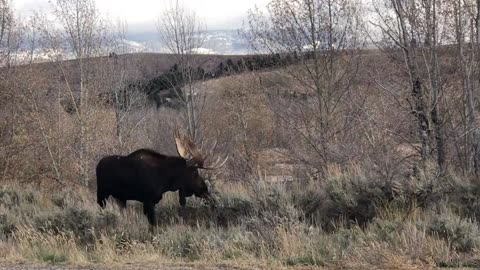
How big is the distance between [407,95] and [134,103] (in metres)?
21.3

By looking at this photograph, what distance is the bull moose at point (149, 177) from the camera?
12516mm

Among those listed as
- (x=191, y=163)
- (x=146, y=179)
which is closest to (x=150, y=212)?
(x=146, y=179)

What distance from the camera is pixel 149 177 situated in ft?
41.1

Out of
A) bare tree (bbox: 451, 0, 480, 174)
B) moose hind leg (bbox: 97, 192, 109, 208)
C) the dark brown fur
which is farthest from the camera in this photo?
bare tree (bbox: 451, 0, 480, 174)

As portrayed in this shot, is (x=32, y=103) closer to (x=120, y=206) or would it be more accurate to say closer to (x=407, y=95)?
(x=120, y=206)

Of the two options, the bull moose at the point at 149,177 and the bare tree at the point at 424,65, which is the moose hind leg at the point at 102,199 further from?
the bare tree at the point at 424,65

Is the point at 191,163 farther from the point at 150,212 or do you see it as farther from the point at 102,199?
the point at 102,199

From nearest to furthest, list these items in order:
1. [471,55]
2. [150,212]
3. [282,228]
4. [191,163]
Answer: [282,228], [150,212], [191,163], [471,55]

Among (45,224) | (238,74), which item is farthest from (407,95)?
(238,74)

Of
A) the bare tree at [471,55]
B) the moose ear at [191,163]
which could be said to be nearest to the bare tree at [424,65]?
the bare tree at [471,55]

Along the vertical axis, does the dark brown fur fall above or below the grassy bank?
above

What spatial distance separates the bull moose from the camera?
12.5 meters

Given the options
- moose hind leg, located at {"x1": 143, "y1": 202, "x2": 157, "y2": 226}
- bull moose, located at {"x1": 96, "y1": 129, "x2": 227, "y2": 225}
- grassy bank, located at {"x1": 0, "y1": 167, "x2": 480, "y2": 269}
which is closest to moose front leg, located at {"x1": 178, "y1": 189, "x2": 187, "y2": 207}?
bull moose, located at {"x1": 96, "y1": 129, "x2": 227, "y2": 225}

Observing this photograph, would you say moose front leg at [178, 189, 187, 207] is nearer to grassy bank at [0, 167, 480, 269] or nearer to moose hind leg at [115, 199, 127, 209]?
grassy bank at [0, 167, 480, 269]
